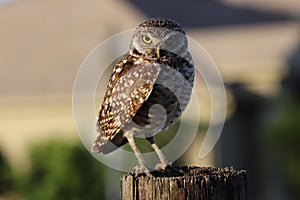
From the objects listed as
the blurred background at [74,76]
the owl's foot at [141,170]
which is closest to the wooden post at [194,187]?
the owl's foot at [141,170]

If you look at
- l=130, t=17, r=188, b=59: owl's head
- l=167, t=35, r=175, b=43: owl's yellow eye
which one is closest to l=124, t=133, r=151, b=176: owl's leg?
l=130, t=17, r=188, b=59: owl's head

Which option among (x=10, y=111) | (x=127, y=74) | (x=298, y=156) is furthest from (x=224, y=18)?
(x=127, y=74)

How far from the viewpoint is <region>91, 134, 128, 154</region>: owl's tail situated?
4.57 m

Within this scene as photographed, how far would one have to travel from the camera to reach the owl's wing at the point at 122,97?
14.5 ft

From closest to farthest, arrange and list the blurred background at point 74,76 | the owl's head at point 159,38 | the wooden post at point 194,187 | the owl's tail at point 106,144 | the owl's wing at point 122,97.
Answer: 1. the wooden post at point 194,187
2. the owl's head at point 159,38
3. the owl's wing at point 122,97
4. the owl's tail at point 106,144
5. the blurred background at point 74,76

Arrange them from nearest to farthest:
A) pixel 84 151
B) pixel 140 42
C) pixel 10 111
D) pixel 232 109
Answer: pixel 140 42 < pixel 84 151 < pixel 232 109 < pixel 10 111

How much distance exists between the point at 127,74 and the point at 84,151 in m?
10.3

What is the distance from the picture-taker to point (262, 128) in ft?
57.6

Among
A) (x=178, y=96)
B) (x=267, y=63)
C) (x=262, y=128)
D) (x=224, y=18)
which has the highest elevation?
(x=224, y=18)

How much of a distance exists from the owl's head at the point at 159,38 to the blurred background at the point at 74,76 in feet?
29.6

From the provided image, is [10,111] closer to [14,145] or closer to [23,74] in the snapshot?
[14,145]

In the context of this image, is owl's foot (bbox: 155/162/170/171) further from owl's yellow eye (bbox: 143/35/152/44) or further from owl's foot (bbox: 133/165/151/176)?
owl's yellow eye (bbox: 143/35/152/44)

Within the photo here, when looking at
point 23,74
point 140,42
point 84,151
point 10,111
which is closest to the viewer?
point 140,42

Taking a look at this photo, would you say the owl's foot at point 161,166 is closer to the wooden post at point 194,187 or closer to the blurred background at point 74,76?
the wooden post at point 194,187
